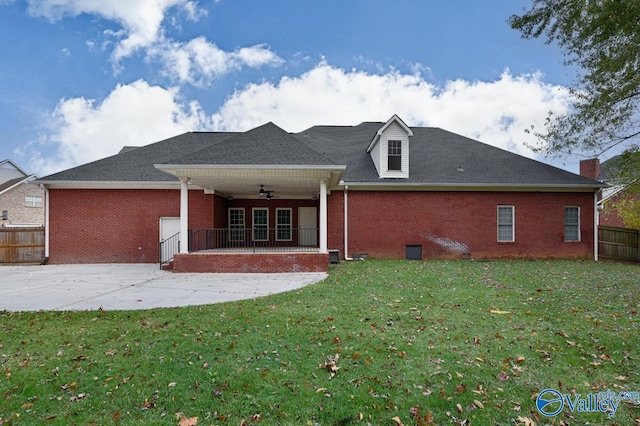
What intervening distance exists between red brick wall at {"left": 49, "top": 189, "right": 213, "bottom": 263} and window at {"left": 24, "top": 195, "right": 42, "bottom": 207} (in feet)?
60.1

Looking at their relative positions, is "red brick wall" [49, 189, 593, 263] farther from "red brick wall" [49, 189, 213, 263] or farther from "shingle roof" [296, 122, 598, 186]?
"shingle roof" [296, 122, 598, 186]

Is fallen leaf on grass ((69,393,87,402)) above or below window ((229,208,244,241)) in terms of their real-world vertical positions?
below

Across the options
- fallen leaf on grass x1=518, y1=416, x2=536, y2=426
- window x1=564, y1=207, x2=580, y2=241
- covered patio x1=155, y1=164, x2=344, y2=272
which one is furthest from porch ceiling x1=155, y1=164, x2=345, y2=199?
window x1=564, y1=207, x2=580, y2=241

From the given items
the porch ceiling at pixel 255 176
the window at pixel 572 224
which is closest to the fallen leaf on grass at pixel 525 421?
the porch ceiling at pixel 255 176

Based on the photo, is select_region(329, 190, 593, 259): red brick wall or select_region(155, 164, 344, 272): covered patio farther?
select_region(329, 190, 593, 259): red brick wall

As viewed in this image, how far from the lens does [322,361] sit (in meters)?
4.28

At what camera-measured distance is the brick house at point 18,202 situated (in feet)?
86.8

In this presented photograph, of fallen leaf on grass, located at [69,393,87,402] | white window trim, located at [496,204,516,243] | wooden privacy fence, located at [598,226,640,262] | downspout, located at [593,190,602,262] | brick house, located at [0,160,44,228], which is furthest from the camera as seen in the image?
brick house, located at [0,160,44,228]

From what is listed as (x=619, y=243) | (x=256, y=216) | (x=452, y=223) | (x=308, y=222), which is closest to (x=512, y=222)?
(x=452, y=223)

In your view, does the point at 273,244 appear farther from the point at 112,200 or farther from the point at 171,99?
the point at 171,99

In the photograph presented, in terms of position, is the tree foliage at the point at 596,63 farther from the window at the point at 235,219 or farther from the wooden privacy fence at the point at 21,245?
the wooden privacy fence at the point at 21,245

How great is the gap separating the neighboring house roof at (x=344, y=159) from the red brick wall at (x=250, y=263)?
10.0 ft

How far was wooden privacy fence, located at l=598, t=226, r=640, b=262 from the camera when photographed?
650 inches

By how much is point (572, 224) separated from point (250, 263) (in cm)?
1426
